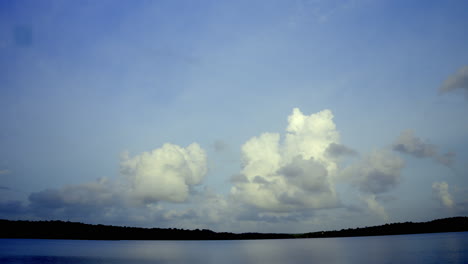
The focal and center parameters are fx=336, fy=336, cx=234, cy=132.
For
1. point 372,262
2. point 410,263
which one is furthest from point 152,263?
point 410,263

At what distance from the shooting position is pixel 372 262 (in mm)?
82250

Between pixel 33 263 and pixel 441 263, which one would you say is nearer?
pixel 441 263

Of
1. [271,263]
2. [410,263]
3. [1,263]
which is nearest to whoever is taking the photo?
[410,263]

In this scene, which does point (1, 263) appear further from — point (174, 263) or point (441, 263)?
point (441, 263)

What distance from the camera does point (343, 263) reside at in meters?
84.2

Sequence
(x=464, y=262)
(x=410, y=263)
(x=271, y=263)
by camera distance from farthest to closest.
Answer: (x=271, y=263) < (x=410, y=263) < (x=464, y=262)

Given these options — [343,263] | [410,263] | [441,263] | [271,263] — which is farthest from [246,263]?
[441,263]

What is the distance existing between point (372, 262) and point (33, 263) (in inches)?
3349

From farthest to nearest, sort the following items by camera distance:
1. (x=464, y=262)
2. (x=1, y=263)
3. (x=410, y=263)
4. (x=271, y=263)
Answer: (x=271, y=263) < (x=1, y=263) < (x=410, y=263) < (x=464, y=262)

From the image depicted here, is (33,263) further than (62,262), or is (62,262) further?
(62,262)

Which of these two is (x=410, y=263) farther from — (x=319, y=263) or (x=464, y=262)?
(x=319, y=263)

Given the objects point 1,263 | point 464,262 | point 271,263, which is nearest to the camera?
point 464,262

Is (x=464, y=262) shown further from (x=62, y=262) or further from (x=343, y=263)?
(x=62, y=262)

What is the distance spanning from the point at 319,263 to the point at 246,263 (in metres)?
19.7
